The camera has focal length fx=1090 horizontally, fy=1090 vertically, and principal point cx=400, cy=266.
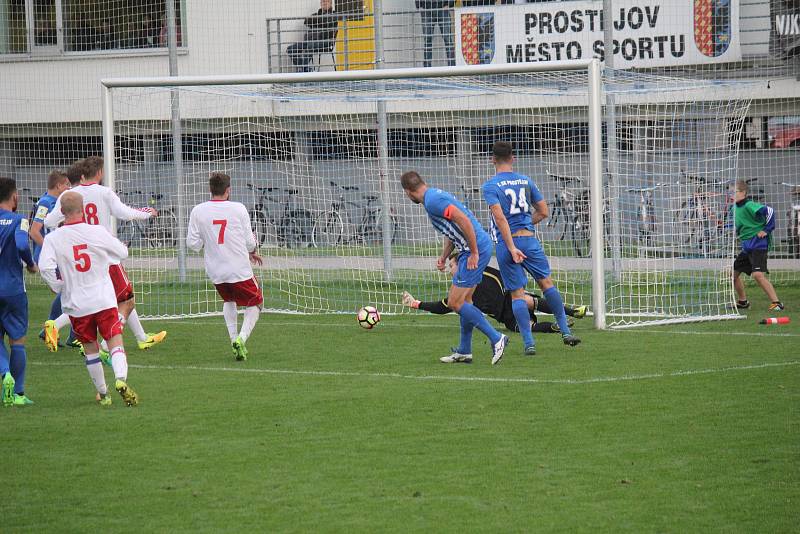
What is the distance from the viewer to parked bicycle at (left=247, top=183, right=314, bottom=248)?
18.2 meters

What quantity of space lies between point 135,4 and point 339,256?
8.81m

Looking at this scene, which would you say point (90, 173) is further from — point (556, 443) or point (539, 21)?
point (539, 21)

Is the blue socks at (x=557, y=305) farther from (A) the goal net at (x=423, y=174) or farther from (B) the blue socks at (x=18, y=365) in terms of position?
(B) the blue socks at (x=18, y=365)

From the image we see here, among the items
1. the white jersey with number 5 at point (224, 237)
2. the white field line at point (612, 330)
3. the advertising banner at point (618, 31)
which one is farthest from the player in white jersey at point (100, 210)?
the advertising banner at point (618, 31)

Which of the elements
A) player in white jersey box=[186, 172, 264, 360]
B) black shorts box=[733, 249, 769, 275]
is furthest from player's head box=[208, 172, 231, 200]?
black shorts box=[733, 249, 769, 275]

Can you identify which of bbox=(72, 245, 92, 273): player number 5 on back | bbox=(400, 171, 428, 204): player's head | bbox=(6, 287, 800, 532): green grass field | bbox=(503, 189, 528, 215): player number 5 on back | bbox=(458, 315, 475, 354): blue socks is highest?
bbox=(400, 171, 428, 204): player's head

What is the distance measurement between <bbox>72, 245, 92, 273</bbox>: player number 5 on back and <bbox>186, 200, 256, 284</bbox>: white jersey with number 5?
8.41ft

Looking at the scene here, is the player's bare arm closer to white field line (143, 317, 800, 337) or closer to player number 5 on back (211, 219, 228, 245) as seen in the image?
white field line (143, 317, 800, 337)

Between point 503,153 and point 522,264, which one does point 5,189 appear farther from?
point 522,264

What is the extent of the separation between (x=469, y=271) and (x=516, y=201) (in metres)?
1.05

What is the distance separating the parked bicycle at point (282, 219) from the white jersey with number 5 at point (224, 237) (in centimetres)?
633

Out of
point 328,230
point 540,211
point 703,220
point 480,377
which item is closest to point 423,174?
point 328,230

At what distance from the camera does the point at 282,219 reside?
62.9 ft

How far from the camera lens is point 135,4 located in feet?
75.6
